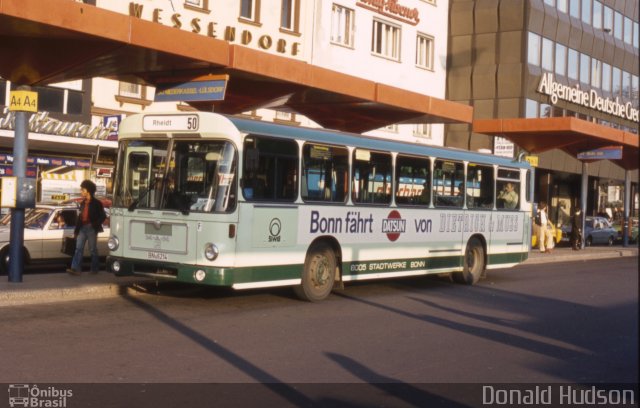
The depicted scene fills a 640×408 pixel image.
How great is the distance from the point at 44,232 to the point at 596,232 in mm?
31307

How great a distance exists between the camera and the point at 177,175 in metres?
12.8

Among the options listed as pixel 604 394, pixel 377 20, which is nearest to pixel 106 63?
pixel 604 394

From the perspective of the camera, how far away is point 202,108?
21516 millimetres

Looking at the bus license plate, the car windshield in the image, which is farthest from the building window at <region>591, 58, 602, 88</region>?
the bus license plate

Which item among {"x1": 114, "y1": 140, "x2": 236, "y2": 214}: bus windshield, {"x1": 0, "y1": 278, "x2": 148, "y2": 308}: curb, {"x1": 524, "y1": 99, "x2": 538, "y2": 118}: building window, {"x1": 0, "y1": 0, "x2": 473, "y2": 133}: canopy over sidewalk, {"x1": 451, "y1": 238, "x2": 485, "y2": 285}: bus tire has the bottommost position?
{"x1": 0, "y1": 278, "x2": 148, "y2": 308}: curb

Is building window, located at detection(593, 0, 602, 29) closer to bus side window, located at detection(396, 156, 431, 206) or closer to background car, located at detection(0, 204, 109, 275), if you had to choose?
bus side window, located at detection(396, 156, 431, 206)

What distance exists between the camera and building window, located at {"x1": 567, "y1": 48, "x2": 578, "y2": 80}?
4950 centimetres

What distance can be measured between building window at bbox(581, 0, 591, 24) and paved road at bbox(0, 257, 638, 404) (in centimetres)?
3818

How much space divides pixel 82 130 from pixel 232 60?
39.3 ft

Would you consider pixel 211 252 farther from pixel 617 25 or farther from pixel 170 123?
pixel 617 25

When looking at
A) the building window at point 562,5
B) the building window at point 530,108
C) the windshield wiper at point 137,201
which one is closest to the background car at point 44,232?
the windshield wiper at point 137,201

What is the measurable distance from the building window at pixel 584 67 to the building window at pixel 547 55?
428cm

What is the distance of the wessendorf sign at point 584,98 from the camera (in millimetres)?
46406

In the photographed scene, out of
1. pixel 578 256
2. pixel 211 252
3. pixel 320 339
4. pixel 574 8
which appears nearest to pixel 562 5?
pixel 574 8
